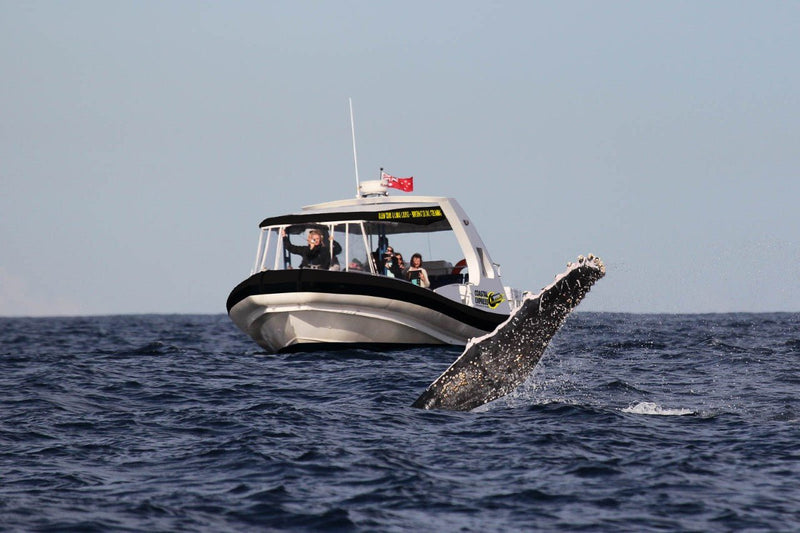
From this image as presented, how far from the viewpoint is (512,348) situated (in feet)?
41.1

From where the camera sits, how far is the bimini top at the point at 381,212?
935 inches

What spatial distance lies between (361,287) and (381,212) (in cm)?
222

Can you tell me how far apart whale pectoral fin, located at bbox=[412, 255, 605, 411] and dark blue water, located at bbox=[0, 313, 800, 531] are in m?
0.31

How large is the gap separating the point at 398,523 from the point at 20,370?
619 inches

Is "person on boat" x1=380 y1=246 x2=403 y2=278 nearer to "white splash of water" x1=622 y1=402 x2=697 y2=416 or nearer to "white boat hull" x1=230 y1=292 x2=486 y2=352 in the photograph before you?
"white boat hull" x1=230 y1=292 x2=486 y2=352

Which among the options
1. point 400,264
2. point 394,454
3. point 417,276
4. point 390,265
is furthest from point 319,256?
point 394,454

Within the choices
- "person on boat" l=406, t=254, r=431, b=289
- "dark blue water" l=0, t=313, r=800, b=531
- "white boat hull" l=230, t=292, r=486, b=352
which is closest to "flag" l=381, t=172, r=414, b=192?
"person on boat" l=406, t=254, r=431, b=289

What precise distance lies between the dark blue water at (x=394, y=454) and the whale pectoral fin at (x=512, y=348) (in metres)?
0.31

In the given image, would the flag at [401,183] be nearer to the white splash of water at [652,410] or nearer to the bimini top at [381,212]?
the bimini top at [381,212]

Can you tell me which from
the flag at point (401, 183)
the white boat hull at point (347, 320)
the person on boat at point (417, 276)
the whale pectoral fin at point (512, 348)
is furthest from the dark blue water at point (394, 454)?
the flag at point (401, 183)

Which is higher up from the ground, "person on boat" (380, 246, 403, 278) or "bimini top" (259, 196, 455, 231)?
"bimini top" (259, 196, 455, 231)

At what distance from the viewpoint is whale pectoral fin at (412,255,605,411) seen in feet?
38.7

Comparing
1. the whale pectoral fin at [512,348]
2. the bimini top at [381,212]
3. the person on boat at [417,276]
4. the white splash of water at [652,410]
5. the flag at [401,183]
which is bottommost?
the white splash of water at [652,410]

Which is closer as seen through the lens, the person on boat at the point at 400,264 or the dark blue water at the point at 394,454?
the dark blue water at the point at 394,454
